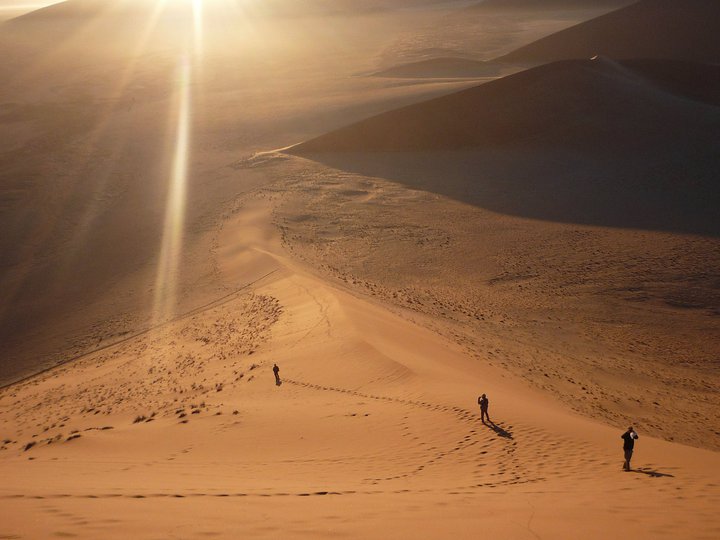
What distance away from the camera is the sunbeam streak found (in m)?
19.2

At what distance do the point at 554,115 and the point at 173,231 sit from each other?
63.1 feet

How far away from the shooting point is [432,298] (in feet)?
58.3

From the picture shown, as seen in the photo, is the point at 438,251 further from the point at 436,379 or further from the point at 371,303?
the point at 436,379

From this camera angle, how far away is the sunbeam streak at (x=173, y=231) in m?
19.2

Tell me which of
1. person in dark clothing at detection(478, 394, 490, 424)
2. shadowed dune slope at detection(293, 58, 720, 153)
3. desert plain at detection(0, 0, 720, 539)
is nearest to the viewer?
desert plain at detection(0, 0, 720, 539)

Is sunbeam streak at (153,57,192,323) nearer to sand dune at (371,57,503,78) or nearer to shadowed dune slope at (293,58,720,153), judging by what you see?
shadowed dune slope at (293,58,720,153)

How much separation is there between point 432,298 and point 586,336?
4.13 metres

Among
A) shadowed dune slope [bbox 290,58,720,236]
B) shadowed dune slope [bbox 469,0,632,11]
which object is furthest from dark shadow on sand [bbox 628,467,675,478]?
shadowed dune slope [bbox 469,0,632,11]

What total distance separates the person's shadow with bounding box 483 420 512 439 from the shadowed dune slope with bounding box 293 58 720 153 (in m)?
23.0

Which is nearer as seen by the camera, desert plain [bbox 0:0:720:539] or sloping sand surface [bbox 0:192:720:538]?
sloping sand surface [bbox 0:192:720:538]

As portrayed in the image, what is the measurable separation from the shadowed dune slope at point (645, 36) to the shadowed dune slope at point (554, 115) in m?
19.8

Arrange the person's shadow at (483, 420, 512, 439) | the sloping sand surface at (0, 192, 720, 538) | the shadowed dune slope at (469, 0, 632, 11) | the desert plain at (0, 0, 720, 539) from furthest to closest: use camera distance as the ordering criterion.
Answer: the shadowed dune slope at (469, 0, 632, 11), the person's shadow at (483, 420, 512, 439), the desert plain at (0, 0, 720, 539), the sloping sand surface at (0, 192, 720, 538)

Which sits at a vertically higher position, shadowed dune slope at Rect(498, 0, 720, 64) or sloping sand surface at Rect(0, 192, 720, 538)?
shadowed dune slope at Rect(498, 0, 720, 64)

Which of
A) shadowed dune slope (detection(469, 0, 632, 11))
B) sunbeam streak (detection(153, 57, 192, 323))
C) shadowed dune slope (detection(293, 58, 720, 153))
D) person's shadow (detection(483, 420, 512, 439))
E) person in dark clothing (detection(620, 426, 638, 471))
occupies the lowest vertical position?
person's shadow (detection(483, 420, 512, 439))
